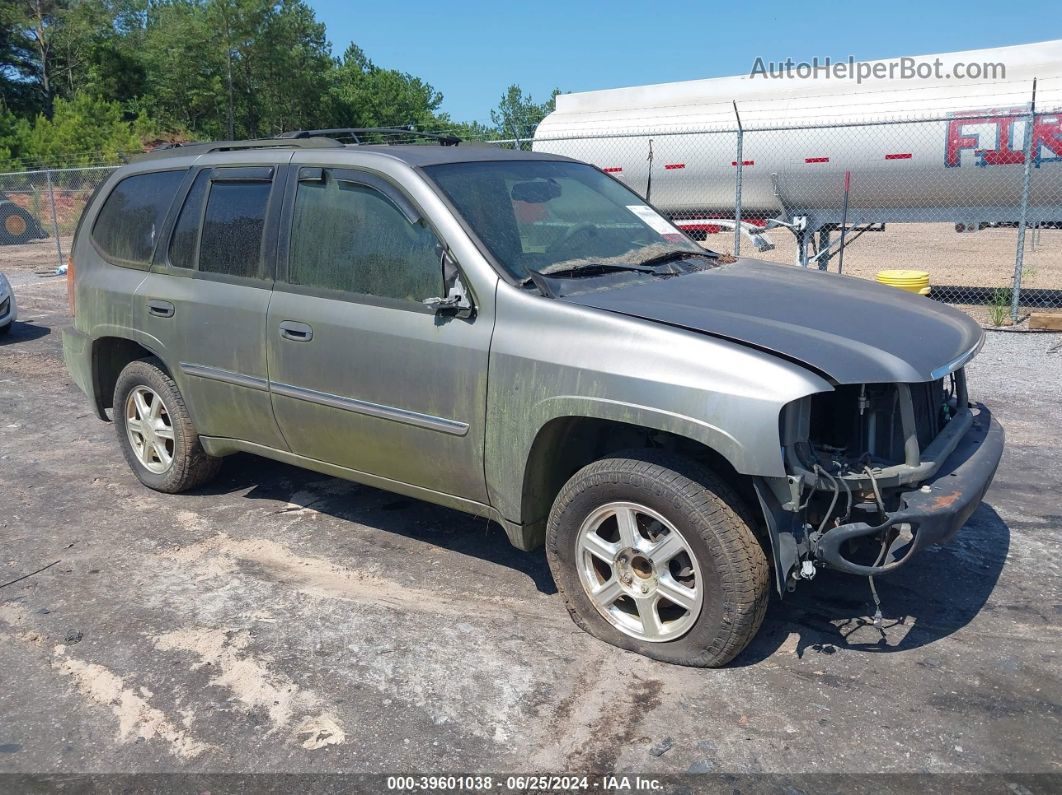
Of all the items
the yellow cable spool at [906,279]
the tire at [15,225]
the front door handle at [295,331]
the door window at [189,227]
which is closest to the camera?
the front door handle at [295,331]

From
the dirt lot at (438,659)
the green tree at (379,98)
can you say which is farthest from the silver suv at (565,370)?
the green tree at (379,98)

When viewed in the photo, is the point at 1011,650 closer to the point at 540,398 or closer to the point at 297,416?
the point at 540,398

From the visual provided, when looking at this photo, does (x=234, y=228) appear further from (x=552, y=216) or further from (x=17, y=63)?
(x=17, y=63)

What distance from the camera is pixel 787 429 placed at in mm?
3059

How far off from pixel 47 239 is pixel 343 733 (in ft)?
80.2

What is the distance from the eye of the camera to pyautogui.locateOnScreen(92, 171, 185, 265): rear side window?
199 inches

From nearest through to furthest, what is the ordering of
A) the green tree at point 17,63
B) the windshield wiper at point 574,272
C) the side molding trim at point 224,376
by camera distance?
1. the windshield wiper at point 574,272
2. the side molding trim at point 224,376
3. the green tree at point 17,63

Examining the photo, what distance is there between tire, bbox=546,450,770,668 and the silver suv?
0.01 metres

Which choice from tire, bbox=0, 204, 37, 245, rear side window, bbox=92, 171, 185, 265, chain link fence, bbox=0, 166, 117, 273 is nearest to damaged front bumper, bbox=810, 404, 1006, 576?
rear side window, bbox=92, 171, 185, 265

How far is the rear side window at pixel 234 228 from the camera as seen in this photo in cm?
452

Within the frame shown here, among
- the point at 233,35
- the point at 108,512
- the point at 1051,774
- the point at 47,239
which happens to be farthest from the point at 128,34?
the point at 1051,774

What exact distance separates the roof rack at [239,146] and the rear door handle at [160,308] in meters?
0.84

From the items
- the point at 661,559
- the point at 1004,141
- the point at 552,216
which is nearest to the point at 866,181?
the point at 1004,141
